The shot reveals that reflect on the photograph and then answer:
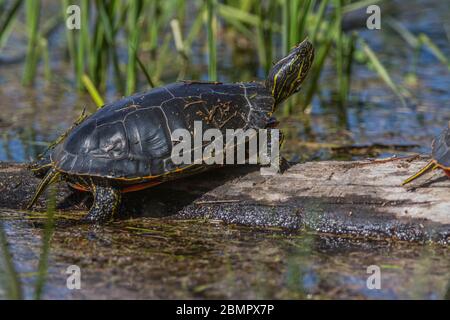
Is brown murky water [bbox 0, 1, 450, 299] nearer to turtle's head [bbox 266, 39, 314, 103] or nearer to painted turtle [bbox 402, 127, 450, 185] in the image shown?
painted turtle [bbox 402, 127, 450, 185]

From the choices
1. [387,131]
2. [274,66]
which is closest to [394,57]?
[387,131]

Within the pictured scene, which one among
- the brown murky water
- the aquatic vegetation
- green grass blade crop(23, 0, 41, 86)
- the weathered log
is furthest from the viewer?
green grass blade crop(23, 0, 41, 86)

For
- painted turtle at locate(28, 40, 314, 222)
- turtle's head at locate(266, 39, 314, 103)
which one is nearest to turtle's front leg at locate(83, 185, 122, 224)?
painted turtle at locate(28, 40, 314, 222)

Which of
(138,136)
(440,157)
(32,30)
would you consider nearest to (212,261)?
(138,136)

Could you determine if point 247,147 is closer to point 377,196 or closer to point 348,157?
point 377,196

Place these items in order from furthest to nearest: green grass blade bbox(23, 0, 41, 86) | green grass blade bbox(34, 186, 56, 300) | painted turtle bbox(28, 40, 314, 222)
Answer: green grass blade bbox(23, 0, 41, 86), painted turtle bbox(28, 40, 314, 222), green grass blade bbox(34, 186, 56, 300)

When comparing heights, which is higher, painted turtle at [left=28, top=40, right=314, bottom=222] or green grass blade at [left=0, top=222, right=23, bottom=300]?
painted turtle at [left=28, top=40, right=314, bottom=222]

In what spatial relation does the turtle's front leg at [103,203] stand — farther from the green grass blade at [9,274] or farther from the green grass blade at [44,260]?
the green grass blade at [9,274]

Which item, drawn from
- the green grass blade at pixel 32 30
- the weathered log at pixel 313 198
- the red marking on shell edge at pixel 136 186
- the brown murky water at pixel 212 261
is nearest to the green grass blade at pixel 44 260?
the brown murky water at pixel 212 261
